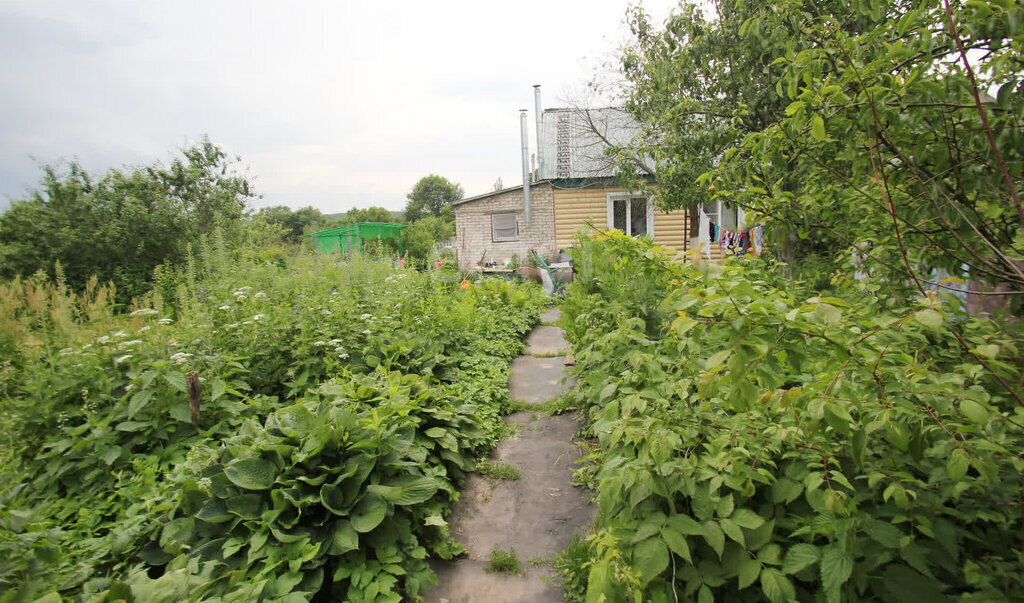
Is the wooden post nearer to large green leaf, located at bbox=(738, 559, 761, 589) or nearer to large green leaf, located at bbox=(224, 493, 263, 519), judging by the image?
large green leaf, located at bbox=(224, 493, 263, 519)

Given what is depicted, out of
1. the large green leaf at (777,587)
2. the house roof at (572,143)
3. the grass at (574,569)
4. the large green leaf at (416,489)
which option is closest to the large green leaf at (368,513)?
the large green leaf at (416,489)

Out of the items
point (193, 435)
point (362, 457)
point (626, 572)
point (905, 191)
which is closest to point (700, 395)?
point (626, 572)

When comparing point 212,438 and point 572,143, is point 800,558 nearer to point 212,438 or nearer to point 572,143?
point 212,438

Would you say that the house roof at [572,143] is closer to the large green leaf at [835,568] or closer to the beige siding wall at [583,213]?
the beige siding wall at [583,213]

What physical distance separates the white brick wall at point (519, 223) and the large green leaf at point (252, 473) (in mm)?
12190

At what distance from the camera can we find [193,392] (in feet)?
9.02

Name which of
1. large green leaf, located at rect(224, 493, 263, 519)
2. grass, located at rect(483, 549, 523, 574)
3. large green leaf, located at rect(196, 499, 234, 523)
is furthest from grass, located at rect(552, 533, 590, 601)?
large green leaf, located at rect(196, 499, 234, 523)

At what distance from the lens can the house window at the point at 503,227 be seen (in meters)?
14.8

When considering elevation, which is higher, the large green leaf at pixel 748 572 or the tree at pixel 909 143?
the tree at pixel 909 143

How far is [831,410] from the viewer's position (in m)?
0.97

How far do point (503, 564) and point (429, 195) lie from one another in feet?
213

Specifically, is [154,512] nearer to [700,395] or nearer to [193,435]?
[193,435]

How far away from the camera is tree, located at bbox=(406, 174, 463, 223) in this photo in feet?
208

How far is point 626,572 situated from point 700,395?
2.65ft
